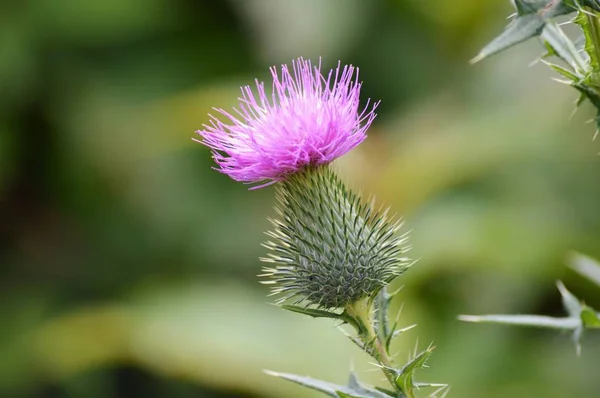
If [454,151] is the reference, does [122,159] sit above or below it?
above

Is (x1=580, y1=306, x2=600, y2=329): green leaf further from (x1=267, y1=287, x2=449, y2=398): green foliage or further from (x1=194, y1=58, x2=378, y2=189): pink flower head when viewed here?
(x1=194, y1=58, x2=378, y2=189): pink flower head

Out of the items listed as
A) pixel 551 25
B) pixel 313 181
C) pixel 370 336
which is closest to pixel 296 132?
pixel 313 181

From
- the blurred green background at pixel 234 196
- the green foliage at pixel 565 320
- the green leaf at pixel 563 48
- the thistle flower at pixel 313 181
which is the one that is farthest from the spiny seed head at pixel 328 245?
the blurred green background at pixel 234 196

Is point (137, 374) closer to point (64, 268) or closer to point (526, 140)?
point (64, 268)

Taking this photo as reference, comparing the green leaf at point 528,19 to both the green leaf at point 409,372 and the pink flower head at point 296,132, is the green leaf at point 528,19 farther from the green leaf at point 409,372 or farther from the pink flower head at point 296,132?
the green leaf at point 409,372

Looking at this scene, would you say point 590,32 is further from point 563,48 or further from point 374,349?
point 374,349

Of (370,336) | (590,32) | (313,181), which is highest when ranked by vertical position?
(590,32)

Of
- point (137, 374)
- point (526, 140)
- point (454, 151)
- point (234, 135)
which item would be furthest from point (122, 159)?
Result: point (234, 135)
